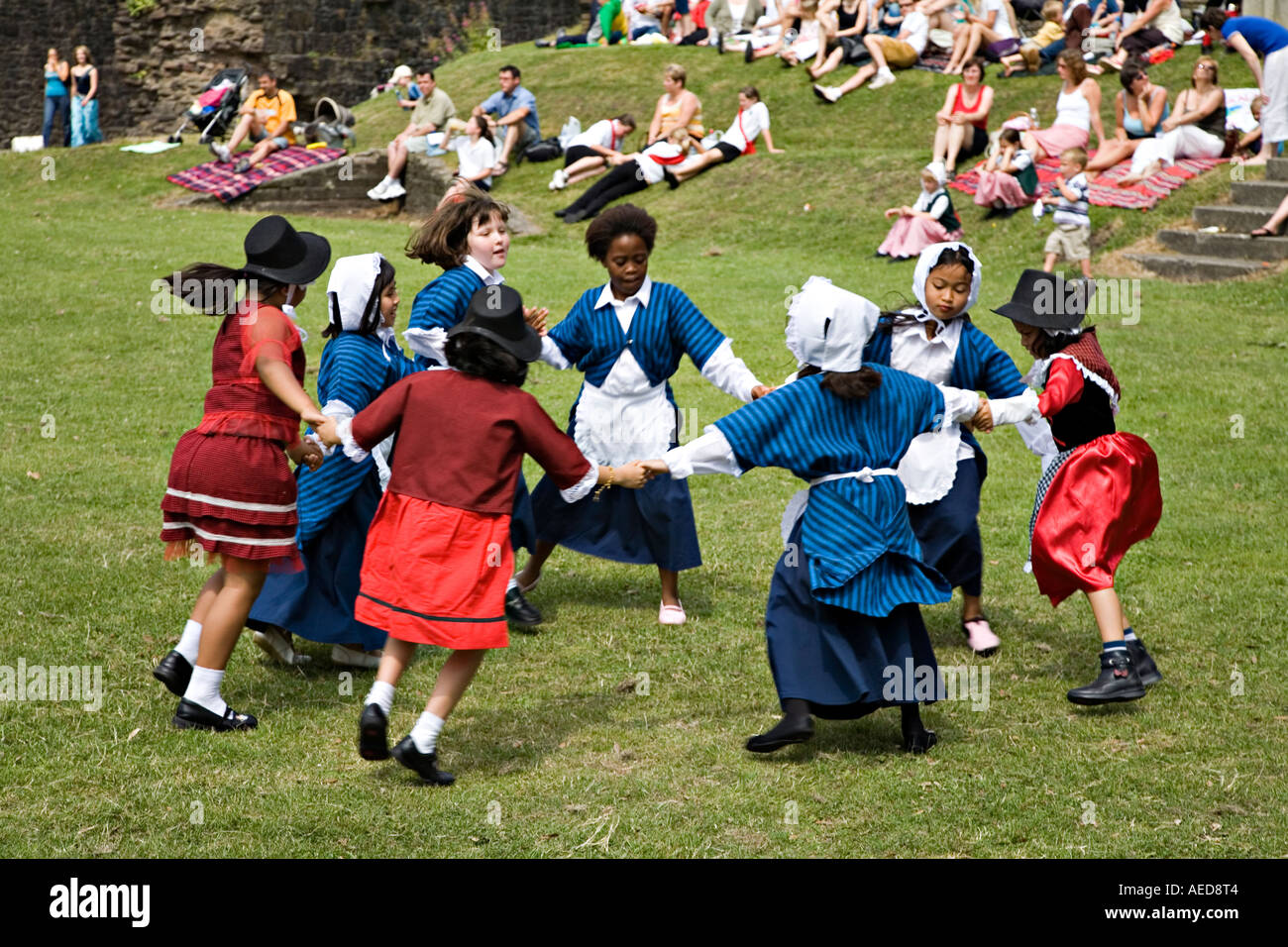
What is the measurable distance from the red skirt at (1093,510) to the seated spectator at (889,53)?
1419 centimetres

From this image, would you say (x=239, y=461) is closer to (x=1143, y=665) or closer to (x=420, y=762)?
(x=420, y=762)

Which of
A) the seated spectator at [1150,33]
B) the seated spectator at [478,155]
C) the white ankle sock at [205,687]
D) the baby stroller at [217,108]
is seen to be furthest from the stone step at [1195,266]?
the baby stroller at [217,108]

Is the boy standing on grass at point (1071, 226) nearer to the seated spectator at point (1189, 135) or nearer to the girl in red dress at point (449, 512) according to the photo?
the seated spectator at point (1189, 135)

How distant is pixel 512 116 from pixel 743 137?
3.26 meters

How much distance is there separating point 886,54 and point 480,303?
52.1ft


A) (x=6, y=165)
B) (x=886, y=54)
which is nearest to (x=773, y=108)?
(x=886, y=54)

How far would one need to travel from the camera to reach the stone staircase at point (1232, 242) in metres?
12.6

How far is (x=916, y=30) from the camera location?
19.0 meters

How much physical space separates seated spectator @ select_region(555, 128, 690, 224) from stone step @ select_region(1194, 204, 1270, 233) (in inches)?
249

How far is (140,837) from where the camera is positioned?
399 centimetres

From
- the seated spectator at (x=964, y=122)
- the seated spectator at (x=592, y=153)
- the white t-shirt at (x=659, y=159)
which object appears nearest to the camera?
the seated spectator at (x=964, y=122)

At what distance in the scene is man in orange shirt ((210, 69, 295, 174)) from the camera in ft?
63.8
